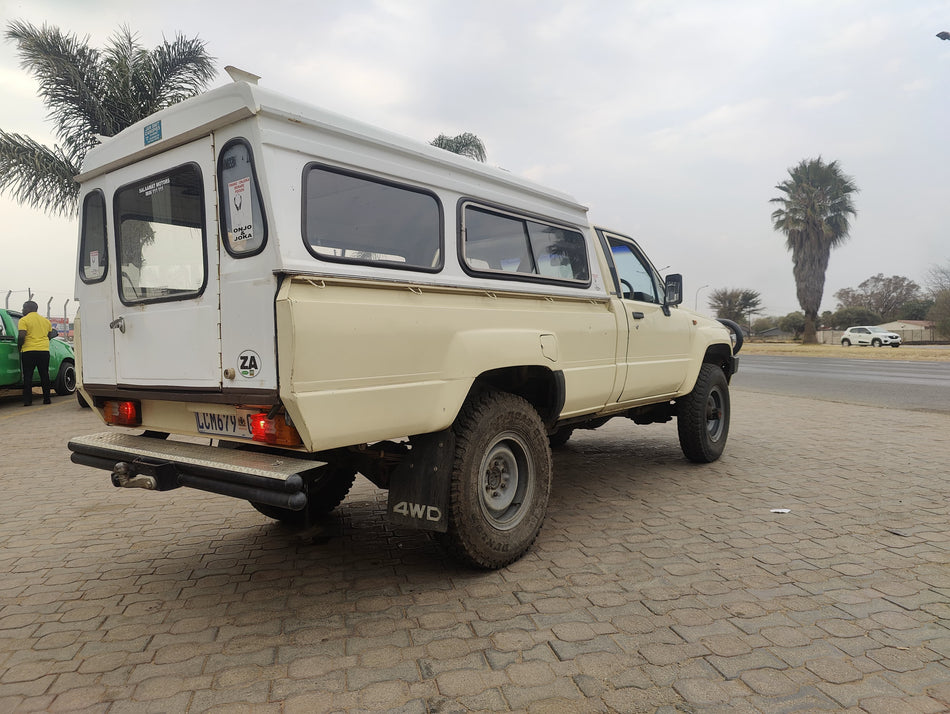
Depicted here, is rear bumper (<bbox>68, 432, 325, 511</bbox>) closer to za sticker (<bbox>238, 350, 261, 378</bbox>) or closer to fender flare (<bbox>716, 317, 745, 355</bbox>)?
za sticker (<bbox>238, 350, 261, 378</bbox>)

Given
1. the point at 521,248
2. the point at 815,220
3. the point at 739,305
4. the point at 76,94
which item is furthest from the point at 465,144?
the point at 739,305

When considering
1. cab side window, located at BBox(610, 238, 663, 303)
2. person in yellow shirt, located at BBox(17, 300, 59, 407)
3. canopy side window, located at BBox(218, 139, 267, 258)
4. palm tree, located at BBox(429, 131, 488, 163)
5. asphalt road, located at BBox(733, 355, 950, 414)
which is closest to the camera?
canopy side window, located at BBox(218, 139, 267, 258)

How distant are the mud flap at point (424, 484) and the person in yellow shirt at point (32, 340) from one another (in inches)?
401

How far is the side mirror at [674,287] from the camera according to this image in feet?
17.8

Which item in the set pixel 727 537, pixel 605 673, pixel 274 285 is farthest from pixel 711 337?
pixel 274 285

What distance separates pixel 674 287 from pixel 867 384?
11.2 metres

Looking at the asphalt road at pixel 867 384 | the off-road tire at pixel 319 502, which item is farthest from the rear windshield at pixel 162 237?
the asphalt road at pixel 867 384

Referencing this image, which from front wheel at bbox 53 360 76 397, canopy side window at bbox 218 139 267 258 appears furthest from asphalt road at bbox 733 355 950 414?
front wheel at bbox 53 360 76 397

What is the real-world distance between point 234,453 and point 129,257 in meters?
1.41

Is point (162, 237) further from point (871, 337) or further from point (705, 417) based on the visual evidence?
point (871, 337)

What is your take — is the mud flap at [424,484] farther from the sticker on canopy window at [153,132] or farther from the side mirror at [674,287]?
the side mirror at [674,287]

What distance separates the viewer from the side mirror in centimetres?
541

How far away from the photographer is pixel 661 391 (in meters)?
5.23

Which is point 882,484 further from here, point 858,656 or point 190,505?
point 190,505
